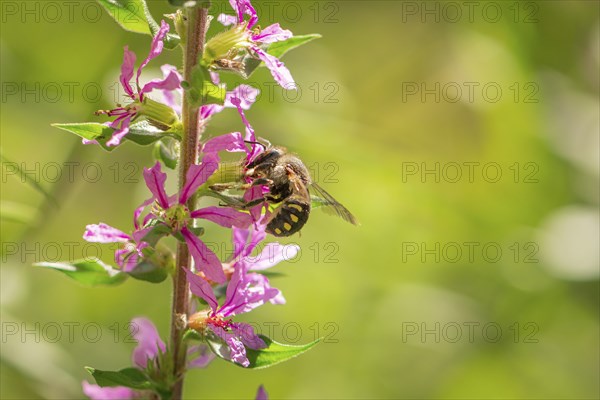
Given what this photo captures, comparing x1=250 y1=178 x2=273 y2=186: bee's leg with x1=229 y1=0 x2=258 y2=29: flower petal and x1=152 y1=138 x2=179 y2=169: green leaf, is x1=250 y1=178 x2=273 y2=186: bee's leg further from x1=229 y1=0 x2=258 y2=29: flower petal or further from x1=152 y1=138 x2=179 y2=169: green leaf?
x1=229 y1=0 x2=258 y2=29: flower petal

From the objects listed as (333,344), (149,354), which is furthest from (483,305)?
(149,354)

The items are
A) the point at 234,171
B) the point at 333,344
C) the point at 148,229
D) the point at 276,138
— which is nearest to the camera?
the point at 148,229

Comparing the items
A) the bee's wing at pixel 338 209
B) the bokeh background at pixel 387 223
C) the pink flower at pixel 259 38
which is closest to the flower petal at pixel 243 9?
the pink flower at pixel 259 38

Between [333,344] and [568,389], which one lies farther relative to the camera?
[333,344]

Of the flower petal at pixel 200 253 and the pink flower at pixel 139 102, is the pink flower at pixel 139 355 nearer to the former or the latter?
the flower petal at pixel 200 253

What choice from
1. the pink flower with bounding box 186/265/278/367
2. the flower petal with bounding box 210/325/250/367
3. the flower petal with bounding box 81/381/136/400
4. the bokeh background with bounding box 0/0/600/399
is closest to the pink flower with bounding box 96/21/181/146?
the pink flower with bounding box 186/265/278/367

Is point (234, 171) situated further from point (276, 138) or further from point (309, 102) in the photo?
point (309, 102)

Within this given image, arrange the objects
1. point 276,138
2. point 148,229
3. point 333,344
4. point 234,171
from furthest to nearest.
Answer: point 333,344
point 276,138
point 234,171
point 148,229
